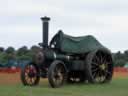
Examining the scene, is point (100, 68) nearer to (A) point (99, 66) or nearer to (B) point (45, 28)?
(A) point (99, 66)

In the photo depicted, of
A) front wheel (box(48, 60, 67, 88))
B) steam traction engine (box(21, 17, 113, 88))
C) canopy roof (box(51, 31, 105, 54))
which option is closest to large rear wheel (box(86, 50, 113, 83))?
steam traction engine (box(21, 17, 113, 88))

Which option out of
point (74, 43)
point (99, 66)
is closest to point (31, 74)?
point (74, 43)

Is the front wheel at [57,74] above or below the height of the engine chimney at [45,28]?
below

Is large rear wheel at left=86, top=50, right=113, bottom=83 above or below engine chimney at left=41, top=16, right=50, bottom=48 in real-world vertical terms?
below

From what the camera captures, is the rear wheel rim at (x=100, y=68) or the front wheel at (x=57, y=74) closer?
the front wheel at (x=57, y=74)

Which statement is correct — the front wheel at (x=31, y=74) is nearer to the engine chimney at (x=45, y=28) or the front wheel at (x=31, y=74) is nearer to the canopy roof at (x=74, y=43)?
the engine chimney at (x=45, y=28)

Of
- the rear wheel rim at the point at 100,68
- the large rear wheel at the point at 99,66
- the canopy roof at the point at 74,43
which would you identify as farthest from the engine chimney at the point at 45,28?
the rear wheel rim at the point at 100,68

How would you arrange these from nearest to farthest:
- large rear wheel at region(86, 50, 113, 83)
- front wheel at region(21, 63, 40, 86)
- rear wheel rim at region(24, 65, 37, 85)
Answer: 1. front wheel at region(21, 63, 40, 86)
2. rear wheel rim at region(24, 65, 37, 85)
3. large rear wheel at region(86, 50, 113, 83)

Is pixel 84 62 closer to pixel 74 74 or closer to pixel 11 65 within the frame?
pixel 74 74

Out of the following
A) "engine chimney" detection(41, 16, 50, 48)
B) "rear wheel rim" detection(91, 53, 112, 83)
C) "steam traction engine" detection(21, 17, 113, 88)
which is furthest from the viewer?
"rear wheel rim" detection(91, 53, 112, 83)

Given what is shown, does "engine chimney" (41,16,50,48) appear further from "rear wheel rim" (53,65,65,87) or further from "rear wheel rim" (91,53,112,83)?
"rear wheel rim" (91,53,112,83)

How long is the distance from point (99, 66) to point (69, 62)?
5.52 feet

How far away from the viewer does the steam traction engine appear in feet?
58.9

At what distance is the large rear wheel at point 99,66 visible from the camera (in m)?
19.3
